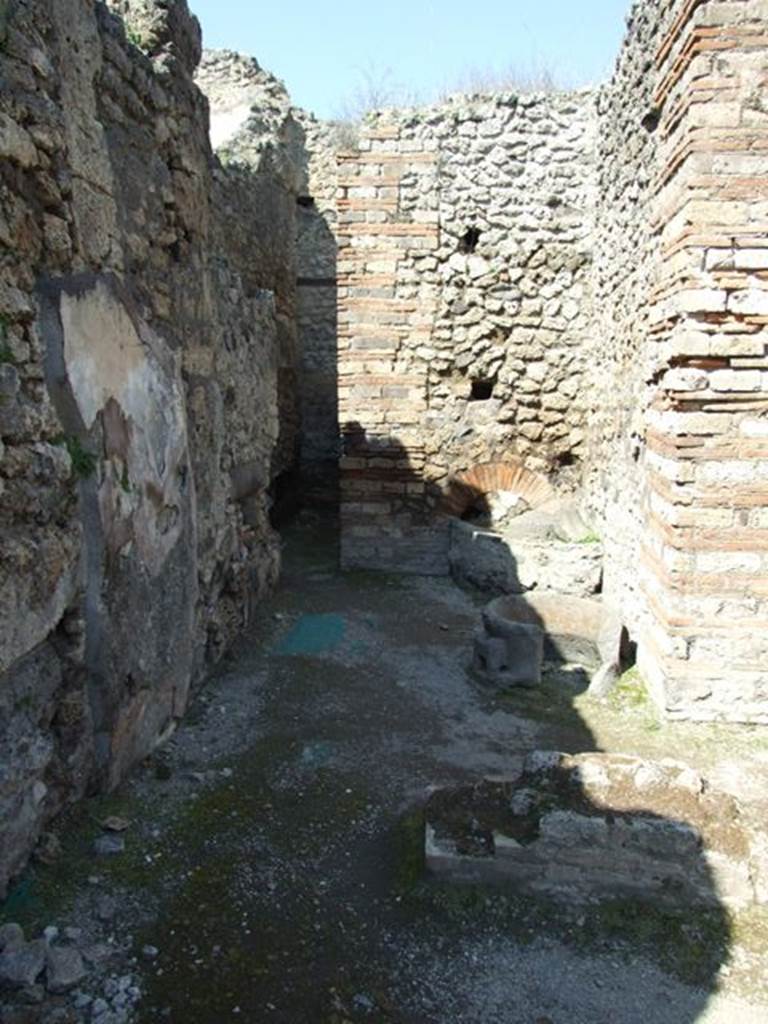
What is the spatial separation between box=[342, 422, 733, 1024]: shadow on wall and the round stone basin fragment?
1.58 metres

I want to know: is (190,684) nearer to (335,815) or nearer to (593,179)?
(335,815)

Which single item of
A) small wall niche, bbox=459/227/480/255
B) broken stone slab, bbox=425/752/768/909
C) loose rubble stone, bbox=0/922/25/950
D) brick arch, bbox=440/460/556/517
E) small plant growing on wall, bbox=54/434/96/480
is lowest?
broken stone slab, bbox=425/752/768/909

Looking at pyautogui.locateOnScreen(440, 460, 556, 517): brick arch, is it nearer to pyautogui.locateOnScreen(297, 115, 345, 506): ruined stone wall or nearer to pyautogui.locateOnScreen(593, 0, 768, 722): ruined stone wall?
pyautogui.locateOnScreen(593, 0, 768, 722): ruined stone wall

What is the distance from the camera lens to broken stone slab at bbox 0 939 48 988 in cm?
219

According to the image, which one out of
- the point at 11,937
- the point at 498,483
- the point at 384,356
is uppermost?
the point at 384,356

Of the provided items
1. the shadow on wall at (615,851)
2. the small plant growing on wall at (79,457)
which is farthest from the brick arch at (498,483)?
the small plant growing on wall at (79,457)

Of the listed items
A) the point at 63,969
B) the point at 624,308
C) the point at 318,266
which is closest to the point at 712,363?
the point at 624,308

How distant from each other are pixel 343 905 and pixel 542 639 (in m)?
2.66

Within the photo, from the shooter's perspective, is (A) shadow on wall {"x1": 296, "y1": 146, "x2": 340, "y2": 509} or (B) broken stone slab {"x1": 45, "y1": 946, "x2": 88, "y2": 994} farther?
(A) shadow on wall {"x1": 296, "y1": 146, "x2": 340, "y2": 509}

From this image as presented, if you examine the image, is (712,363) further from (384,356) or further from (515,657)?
(384,356)

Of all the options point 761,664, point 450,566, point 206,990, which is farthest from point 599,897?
point 450,566

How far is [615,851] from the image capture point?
2.93 m

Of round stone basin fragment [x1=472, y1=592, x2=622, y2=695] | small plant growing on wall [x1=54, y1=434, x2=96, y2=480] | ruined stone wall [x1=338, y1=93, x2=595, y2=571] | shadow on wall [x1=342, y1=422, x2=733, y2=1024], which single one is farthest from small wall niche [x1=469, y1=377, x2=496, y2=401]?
small plant growing on wall [x1=54, y1=434, x2=96, y2=480]

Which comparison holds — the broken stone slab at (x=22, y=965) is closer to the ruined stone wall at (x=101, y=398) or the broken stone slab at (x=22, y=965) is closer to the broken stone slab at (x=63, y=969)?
the broken stone slab at (x=63, y=969)
